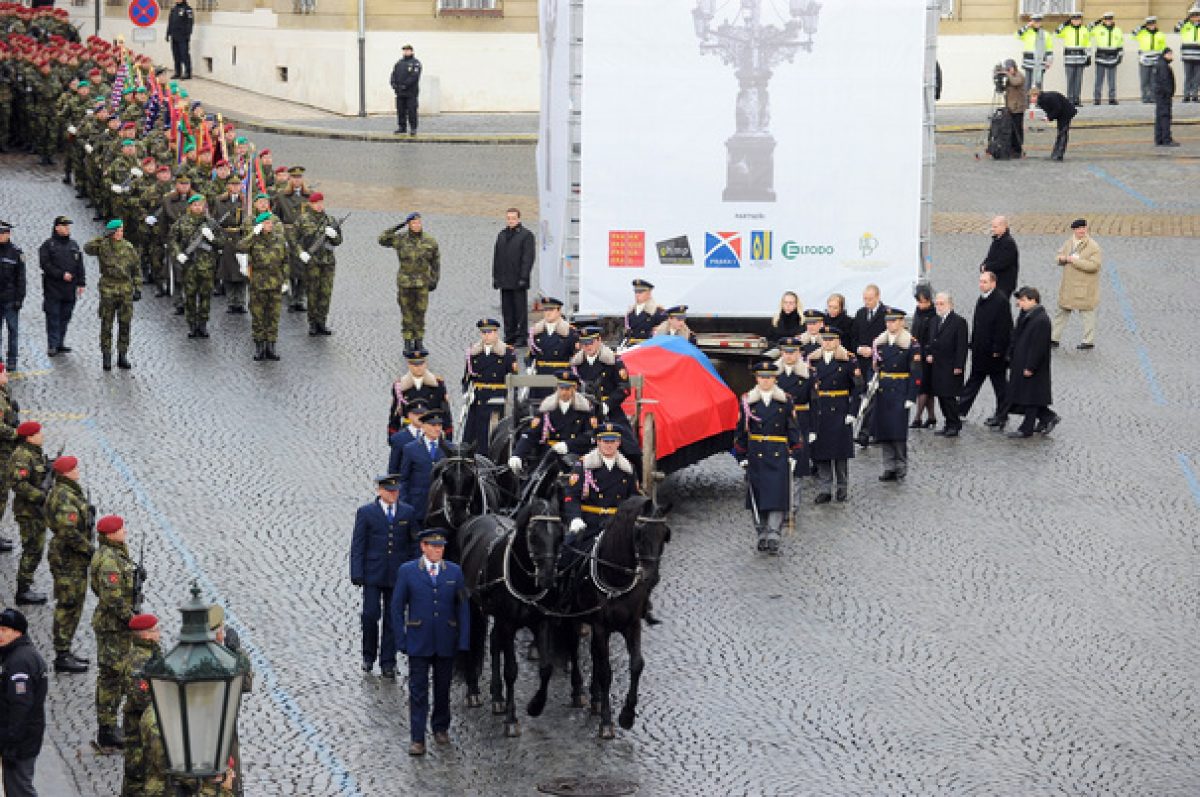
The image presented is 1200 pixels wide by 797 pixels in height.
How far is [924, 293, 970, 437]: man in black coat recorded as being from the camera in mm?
22016

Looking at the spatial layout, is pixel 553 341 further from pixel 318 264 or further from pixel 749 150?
pixel 318 264

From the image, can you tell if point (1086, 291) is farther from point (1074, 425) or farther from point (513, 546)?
point (513, 546)

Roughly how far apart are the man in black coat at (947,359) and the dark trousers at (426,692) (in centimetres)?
926

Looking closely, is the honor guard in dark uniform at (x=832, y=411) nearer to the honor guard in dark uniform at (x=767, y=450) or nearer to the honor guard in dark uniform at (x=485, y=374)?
the honor guard in dark uniform at (x=767, y=450)

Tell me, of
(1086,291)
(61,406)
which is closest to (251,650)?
(61,406)

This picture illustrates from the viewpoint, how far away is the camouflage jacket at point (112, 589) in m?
14.2

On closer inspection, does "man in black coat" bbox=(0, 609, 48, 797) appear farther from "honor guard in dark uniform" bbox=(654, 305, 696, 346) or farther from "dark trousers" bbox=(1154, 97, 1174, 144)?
"dark trousers" bbox=(1154, 97, 1174, 144)

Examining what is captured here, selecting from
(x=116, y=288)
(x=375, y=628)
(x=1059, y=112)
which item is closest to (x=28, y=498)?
(x=375, y=628)

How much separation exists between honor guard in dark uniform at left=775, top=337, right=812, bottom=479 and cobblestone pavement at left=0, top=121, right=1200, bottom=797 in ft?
1.59

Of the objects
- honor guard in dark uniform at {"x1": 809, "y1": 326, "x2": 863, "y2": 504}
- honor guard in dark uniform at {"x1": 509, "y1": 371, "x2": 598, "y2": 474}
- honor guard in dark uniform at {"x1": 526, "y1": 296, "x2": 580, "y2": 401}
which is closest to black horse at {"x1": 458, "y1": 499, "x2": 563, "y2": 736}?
honor guard in dark uniform at {"x1": 509, "y1": 371, "x2": 598, "y2": 474}

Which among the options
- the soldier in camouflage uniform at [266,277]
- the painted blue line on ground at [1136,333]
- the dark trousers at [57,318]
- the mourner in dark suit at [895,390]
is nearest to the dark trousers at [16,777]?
the mourner in dark suit at [895,390]

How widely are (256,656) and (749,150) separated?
28.0 feet

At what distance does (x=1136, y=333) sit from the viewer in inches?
1027

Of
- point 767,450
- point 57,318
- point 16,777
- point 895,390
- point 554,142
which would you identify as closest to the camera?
point 16,777
